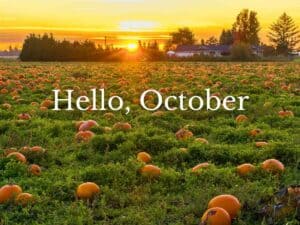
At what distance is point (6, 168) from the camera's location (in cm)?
610

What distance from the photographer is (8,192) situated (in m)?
5.22

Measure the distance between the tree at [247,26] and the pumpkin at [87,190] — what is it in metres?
107

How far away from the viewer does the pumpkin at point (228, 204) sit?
464 centimetres

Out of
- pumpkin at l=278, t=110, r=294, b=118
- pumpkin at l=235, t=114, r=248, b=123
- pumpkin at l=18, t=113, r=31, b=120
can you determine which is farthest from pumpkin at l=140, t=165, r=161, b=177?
pumpkin at l=278, t=110, r=294, b=118

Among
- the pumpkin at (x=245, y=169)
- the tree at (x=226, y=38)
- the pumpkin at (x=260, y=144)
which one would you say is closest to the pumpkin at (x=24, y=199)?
the pumpkin at (x=245, y=169)

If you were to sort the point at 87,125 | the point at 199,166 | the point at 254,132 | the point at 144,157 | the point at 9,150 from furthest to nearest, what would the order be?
the point at 87,125, the point at 254,132, the point at 9,150, the point at 144,157, the point at 199,166

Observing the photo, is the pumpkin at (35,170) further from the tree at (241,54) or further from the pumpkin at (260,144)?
the tree at (241,54)

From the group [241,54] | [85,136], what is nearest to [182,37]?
[241,54]

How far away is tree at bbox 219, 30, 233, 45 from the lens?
112781 millimetres

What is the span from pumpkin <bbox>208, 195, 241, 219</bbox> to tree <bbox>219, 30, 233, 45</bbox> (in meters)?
109

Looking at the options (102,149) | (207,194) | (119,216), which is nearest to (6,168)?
(102,149)

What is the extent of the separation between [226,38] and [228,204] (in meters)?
112

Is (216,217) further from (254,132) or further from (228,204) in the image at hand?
(254,132)

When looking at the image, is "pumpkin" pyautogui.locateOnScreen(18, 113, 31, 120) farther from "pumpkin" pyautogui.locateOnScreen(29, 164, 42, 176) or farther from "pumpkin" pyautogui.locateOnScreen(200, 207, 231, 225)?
"pumpkin" pyautogui.locateOnScreen(200, 207, 231, 225)
